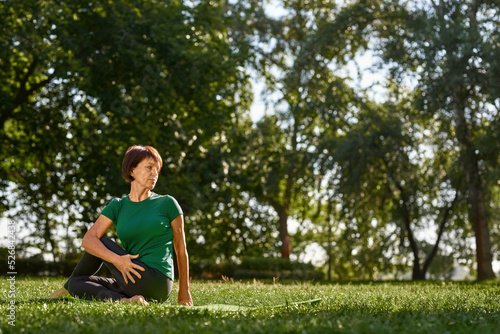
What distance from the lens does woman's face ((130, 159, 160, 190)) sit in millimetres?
5703

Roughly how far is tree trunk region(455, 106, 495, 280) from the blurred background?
5 centimetres

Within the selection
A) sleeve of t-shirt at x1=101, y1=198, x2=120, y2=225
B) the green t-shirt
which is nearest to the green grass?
the green t-shirt

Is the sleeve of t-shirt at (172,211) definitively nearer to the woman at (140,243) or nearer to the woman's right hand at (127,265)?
the woman at (140,243)

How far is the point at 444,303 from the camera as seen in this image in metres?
6.02

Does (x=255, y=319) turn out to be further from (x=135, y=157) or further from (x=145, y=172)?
(x=135, y=157)

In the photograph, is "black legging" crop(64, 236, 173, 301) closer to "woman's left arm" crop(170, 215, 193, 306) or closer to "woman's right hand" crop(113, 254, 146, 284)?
"woman's right hand" crop(113, 254, 146, 284)

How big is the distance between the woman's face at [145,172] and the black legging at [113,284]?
0.69 metres

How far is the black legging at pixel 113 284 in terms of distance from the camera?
5.57m

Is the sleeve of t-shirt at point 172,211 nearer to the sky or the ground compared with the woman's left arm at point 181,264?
nearer to the sky

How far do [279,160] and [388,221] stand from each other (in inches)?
228

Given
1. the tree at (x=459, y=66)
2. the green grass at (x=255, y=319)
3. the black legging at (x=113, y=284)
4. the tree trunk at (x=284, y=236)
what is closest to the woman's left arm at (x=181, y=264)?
the black legging at (x=113, y=284)

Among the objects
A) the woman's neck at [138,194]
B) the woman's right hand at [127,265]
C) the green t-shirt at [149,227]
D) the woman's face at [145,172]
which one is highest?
the woman's face at [145,172]

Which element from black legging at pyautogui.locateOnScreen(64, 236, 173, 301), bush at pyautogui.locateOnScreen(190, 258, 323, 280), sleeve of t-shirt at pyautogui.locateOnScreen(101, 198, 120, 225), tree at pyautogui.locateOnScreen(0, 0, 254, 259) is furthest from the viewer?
bush at pyautogui.locateOnScreen(190, 258, 323, 280)

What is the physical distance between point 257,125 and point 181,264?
22.6 metres
